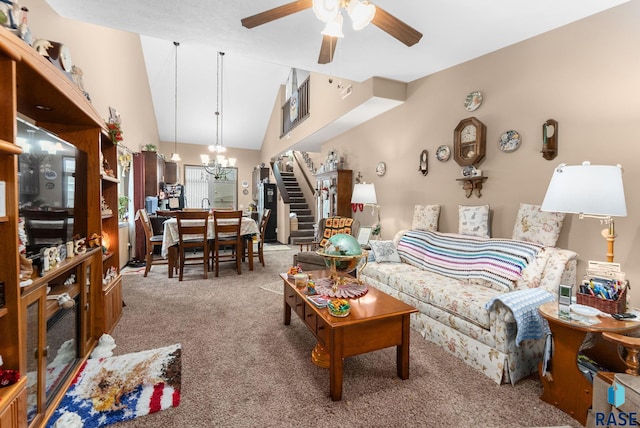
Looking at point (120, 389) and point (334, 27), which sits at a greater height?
point (334, 27)

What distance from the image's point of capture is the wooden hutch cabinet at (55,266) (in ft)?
3.57

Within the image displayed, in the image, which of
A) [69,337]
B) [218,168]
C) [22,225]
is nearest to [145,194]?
[218,168]

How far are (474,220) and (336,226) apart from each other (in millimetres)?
2107

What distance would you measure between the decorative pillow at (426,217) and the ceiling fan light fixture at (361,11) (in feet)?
7.82

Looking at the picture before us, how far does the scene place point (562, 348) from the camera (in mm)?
1573

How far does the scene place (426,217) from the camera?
3.45m

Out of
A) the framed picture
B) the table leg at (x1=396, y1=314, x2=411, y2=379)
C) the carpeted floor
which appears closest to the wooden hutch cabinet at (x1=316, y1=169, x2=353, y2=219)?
the framed picture

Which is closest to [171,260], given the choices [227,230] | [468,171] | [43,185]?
[227,230]

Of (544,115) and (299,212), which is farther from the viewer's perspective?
(299,212)

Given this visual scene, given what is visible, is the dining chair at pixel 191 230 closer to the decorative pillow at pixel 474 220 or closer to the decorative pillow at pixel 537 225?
the decorative pillow at pixel 474 220

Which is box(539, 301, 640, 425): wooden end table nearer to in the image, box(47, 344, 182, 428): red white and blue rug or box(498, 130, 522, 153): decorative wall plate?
box(498, 130, 522, 153): decorative wall plate

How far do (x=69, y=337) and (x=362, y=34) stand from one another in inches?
135

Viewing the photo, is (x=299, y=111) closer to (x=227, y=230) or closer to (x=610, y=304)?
(x=227, y=230)

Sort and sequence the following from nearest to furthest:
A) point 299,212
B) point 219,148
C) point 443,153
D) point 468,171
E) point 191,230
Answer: point 468,171 → point 443,153 → point 191,230 → point 219,148 → point 299,212
